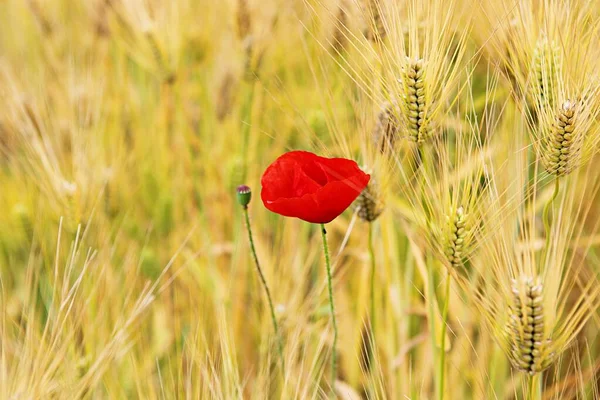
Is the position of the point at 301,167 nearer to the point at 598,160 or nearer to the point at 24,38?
the point at 598,160

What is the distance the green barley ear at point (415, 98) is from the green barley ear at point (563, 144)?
0.09 meters

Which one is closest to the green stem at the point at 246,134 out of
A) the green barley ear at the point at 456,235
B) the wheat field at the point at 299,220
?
the wheat field at the point at 299,220

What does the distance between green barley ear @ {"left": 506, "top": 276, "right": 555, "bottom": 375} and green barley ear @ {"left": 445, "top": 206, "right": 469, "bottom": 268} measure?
43mm

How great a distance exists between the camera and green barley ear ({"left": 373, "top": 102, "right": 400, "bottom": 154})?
0.51m

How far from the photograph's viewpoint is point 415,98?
498 mm

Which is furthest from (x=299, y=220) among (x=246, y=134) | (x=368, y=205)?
(x=368, y=205)

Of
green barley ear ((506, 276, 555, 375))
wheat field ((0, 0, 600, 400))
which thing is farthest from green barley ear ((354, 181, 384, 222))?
green barley ear ((506, 276, 555, 375))

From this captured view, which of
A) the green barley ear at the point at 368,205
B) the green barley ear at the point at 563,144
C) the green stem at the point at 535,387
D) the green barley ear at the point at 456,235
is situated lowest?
the green stem at the point at 535,387

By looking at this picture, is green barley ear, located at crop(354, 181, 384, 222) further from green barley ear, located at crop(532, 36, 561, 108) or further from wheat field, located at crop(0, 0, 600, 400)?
green barley ear, located at crop(532, 36, 561, 108)

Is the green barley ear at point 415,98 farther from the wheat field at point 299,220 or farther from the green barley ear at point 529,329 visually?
the green barley ear at point 529,329

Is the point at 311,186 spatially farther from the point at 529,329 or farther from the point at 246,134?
the point at 246,134

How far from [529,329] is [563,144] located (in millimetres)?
126

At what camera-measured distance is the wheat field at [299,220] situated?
0.50 metres

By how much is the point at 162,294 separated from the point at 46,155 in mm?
203
